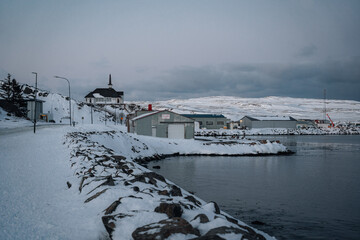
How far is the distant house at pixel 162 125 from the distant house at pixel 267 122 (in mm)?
57822

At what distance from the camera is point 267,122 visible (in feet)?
320

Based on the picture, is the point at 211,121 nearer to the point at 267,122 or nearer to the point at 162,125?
the point at 267,122

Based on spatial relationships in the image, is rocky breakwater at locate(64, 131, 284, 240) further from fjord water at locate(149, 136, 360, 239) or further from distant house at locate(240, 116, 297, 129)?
distant house at locate(240, 116, 297, 129)

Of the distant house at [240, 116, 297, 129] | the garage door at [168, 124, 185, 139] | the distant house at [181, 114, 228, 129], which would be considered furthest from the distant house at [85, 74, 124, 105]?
the garage door at [168, 124, 185, 139]

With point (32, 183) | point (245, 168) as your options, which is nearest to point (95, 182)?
point (32, 183)

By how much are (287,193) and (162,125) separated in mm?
27207

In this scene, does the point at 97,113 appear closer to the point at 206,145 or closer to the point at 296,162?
the point at 206,145

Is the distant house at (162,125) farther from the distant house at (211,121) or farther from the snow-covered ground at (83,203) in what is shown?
the distant house at (211,121)

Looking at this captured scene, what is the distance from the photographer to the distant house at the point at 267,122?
9606cm

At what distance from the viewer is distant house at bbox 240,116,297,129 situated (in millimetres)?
96062

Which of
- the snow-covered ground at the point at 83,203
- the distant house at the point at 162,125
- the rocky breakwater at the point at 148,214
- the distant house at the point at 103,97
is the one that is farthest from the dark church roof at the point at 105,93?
the rocky breakwater at the point at 148,214

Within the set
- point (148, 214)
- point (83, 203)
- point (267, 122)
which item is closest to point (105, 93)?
point (267, 122)

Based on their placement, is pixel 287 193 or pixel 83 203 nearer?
pixel 83 203

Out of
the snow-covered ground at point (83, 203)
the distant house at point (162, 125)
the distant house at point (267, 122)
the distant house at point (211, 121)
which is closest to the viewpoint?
the snow-covered ground at point (83, 203)
